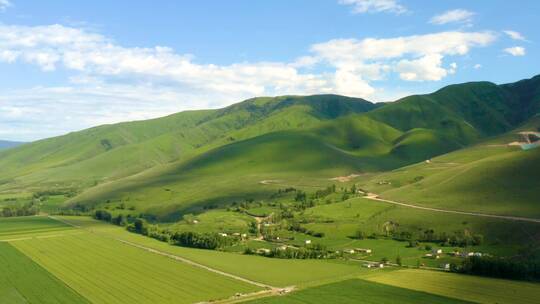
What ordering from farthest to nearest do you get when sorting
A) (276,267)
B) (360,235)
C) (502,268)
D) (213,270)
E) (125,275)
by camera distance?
1. (360,235)
2. (276,267)
3. (213,270)
4. (125,275)
5. (502,268)

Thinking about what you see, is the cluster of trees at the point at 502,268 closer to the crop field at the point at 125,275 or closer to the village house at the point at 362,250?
the village house at the point at 362,250

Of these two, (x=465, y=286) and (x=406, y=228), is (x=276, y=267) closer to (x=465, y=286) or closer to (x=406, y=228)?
(x=465, y=286)

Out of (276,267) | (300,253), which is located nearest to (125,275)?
(276,267)

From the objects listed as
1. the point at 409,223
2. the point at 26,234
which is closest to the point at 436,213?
the point at 409,223

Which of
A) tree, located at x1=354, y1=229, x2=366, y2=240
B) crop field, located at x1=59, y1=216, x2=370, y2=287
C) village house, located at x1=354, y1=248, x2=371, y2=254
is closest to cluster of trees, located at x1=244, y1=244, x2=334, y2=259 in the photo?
crop field, located at x1=59, y1=216, x2=370, y2=287

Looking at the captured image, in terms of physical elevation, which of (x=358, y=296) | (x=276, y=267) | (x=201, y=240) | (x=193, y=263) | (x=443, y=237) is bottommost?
(x=193, y=263)

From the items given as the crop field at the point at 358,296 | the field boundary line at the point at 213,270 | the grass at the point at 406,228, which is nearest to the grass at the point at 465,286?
the crop field at the point at 358,296

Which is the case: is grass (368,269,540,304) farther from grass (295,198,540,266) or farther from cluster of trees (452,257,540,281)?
grass (295,198,540,266)
